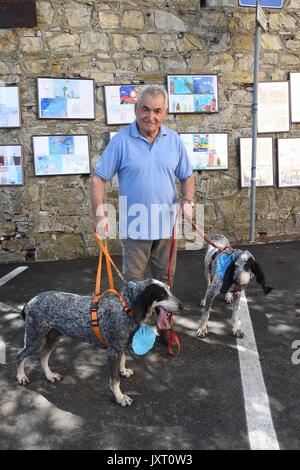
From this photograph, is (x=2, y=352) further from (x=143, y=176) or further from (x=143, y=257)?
(x=143, y=176)

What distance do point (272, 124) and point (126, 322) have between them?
569 cm

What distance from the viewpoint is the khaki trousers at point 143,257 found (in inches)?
144

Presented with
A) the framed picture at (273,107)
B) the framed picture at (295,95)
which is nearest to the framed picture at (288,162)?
the framed picture at (273,107)

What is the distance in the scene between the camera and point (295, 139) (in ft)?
24.6

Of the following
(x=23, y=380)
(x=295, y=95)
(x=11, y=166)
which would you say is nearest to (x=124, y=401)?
(x=23, y=380)

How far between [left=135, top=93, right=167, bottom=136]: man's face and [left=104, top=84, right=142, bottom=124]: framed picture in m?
3.62

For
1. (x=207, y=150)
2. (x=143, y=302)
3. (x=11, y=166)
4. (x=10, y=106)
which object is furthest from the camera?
(x=207, y=150)

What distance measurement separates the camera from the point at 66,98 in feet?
22.1

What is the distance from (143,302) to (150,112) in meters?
1.54

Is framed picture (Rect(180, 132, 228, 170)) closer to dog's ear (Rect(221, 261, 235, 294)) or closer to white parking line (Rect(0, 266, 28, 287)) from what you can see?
white parking line (Rect(0, 266, 28, 287))

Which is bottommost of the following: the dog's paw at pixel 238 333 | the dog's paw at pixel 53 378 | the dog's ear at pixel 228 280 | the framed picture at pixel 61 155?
the dog's paw at pixel 53 378

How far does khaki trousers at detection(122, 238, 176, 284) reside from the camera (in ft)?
12.0

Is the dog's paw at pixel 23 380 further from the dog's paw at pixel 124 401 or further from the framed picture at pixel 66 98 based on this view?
the framed picture at pixel 66 98

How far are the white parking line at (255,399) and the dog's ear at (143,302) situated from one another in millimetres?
983
